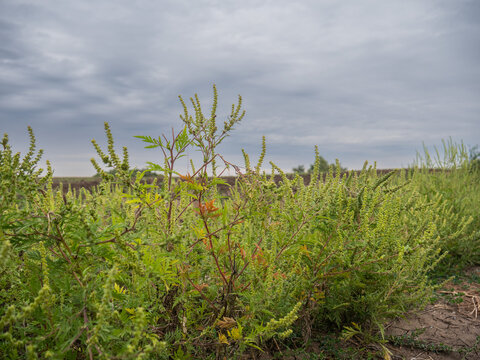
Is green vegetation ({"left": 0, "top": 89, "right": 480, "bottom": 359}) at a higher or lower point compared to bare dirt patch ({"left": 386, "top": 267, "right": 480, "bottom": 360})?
higher

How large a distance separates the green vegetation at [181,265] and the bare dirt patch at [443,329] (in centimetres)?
50

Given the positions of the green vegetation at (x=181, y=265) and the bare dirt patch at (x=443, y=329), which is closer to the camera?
the green vegetation at (x=181, y=265)

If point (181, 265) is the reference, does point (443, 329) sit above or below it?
below

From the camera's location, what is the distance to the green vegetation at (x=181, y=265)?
1.49m

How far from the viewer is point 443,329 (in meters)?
3.81

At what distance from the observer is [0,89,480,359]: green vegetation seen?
1.49 meters

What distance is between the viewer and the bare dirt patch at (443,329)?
3.31 meters

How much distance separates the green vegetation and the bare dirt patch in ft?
1.65

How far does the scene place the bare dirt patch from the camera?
331cm

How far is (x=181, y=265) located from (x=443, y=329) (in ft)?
11.0

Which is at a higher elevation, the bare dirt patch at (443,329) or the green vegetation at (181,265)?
the green vegetation at (181,265)

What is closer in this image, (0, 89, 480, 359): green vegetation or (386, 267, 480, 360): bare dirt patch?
(0, 89, 480, 359): green vegetation

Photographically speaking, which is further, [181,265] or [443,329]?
[443,329]

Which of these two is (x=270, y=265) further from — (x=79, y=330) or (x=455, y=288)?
(x=455, y=288)
